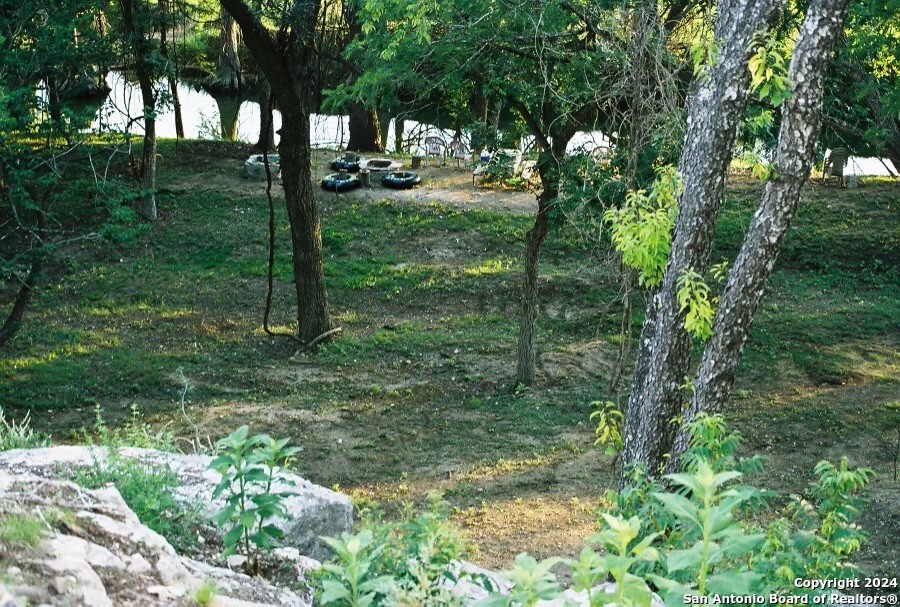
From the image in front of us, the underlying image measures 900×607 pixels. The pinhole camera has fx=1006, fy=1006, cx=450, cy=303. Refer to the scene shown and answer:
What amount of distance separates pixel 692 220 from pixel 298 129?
8.77 m

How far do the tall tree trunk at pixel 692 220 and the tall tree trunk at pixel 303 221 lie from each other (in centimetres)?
828

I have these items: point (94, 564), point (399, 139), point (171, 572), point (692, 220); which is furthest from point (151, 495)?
point (399, 139)

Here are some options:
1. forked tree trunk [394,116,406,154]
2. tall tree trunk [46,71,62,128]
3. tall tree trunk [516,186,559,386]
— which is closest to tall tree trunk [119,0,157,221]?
tall tree trunk [46,71,62,128]

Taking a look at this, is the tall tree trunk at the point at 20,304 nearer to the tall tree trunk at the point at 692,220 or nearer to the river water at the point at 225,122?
the tall tree trunk at the point at 692,220

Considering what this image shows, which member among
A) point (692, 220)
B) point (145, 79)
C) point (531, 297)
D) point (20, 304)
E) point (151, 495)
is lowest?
point (20, 304)

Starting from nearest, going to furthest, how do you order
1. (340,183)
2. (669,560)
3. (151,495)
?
(669,560)
(151,495)
(340,183)

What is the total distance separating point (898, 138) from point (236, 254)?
1181cm

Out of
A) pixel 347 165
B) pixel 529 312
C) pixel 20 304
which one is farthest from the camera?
pixel 347 165

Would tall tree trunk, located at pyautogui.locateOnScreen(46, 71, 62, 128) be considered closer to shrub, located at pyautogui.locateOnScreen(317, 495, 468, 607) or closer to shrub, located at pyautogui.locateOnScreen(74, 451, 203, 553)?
shrub, located at pyautogui.locateOnScreen(74, 451, 203, 553)

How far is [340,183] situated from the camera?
2086cm

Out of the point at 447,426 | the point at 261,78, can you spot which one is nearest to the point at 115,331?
the point at 447,426

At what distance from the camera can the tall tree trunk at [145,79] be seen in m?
16.7

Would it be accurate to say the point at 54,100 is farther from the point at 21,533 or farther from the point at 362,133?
the point at 21,533

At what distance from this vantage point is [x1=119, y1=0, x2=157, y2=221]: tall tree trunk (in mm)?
16734
